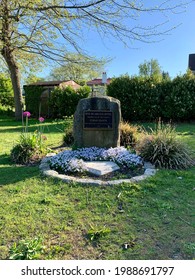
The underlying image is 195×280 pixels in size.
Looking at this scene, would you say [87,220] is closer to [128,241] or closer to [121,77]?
[128,241]

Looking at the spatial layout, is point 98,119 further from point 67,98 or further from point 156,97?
Result: point 67,98

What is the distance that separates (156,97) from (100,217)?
8.52 m

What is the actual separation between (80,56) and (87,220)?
32.2 feet

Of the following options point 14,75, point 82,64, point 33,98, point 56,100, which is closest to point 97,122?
point 82,64

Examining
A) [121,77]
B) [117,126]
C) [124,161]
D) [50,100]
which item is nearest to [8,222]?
[124,161]

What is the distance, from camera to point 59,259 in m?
2.03

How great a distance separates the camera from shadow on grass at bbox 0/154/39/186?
373 centimetres

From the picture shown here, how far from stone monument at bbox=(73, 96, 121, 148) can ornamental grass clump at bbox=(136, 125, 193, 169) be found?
Result: 2.41 feet

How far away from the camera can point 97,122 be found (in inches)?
197

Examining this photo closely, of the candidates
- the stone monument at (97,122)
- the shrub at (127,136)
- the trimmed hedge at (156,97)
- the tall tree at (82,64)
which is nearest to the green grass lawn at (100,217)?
the stone monument at (97,122)

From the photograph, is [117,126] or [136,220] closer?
[136,220]

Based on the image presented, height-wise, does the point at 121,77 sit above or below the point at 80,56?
below

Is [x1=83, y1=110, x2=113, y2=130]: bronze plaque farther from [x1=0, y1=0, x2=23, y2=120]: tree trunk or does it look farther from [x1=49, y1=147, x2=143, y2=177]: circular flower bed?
[x1=0, y1=0, x2=23, y2=120]: tree trunk

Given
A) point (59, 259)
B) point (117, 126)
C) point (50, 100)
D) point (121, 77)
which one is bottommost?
point (59, 259)
